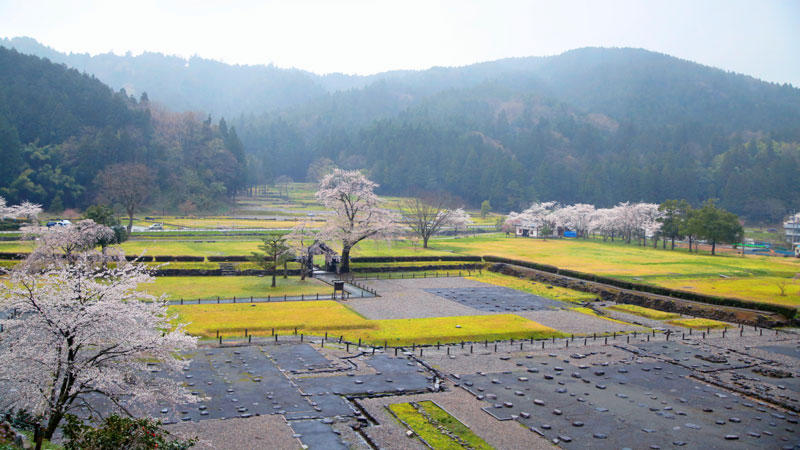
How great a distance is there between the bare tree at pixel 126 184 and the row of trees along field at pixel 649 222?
4994 centimetres

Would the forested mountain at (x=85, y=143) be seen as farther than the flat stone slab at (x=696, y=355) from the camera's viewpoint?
Yes

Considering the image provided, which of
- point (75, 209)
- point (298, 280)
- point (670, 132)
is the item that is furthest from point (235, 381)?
point (670, 132)

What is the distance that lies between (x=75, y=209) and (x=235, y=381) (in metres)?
64.5

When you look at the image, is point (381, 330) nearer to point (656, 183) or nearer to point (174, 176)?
point (174, 176)

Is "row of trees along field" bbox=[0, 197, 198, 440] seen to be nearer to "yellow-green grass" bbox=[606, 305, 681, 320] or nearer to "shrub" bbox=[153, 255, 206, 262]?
"yellow-green grass" bbox=[606, 305, 681, 320]

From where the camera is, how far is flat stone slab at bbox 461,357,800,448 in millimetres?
16297

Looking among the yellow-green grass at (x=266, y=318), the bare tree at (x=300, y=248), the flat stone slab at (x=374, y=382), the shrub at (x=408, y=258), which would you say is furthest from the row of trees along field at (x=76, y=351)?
the shrub at (x=408, y=258)

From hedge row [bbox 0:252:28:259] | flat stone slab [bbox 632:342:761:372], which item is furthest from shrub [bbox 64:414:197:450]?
hedge row [bbox 0:252:28:259]

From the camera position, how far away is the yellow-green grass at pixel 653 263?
41.5m

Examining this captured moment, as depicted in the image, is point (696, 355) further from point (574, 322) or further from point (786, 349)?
point (574, 322)

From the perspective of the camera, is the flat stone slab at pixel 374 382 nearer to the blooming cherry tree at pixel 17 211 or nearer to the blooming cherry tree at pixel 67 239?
the blooming cherry tree at pixel 67 239

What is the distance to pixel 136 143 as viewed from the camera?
8756cm

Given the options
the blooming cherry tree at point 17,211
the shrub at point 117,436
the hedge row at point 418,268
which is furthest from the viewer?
the blooming cherry tree at point 17,211

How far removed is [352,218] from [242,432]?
30741mm
